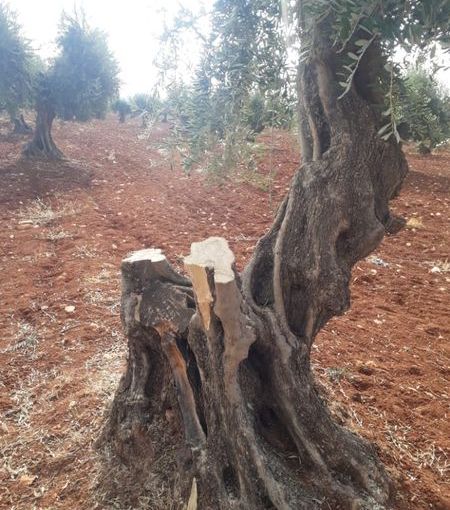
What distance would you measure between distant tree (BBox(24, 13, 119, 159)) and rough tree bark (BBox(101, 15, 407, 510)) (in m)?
12.7

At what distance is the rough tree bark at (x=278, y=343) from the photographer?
2.20 meters

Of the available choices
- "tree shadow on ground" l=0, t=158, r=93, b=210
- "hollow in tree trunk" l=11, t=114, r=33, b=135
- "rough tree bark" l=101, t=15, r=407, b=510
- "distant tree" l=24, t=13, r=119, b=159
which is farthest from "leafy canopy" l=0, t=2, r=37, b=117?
"rough tree bark" l=101, t=15, r=407, b=510

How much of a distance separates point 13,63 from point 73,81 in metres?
1.69

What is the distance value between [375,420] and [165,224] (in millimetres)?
5810

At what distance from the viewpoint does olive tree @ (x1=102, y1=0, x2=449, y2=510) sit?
2.20 m

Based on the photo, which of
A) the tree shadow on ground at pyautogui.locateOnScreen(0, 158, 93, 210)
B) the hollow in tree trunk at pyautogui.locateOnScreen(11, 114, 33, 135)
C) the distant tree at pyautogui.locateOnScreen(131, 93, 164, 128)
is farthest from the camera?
the hollow in tree trunk at pyautogui.locateOnScreen(11, 114, 33, 135)

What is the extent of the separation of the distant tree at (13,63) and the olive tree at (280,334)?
12.8m

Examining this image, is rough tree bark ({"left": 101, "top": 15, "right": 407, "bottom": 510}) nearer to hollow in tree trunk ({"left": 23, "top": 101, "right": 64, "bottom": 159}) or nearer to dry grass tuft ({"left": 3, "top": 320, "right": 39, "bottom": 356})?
dry grass tuft ({"left": 3, "top": 320, "right": 39, "bottom": 356})

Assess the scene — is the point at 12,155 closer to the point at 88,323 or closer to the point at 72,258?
the point at 72,258

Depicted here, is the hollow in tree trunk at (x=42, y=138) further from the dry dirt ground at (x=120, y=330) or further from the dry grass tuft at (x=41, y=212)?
the dry grass tuft at (x=41, y=212)

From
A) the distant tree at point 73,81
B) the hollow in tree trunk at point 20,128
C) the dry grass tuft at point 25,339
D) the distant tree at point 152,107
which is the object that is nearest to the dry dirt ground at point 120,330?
the dry grass tuft at point 25,339

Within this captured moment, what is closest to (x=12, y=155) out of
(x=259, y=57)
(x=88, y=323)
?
(x=88, y=323)

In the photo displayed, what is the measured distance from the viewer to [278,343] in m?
2.40

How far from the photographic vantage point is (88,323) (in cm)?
465
